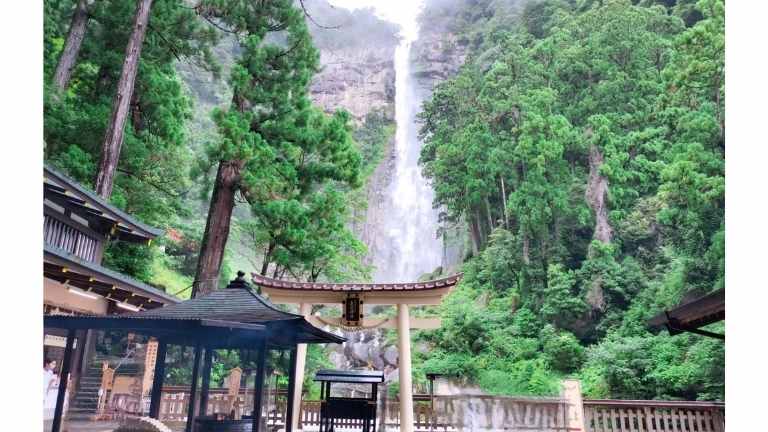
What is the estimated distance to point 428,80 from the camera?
1224 inches

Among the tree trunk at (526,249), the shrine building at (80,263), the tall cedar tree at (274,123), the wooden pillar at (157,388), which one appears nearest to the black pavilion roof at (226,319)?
→ the wooden pillar at (157,388)

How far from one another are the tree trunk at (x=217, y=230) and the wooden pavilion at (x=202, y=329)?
14.0ft

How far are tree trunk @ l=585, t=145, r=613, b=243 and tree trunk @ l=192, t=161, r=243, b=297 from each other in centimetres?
1149

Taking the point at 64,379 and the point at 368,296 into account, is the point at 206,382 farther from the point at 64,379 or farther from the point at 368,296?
the point at 368,296

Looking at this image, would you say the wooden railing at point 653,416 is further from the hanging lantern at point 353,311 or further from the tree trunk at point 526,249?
the tree trunk at point 526,249

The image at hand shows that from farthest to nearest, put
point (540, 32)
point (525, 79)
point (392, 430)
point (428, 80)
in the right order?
point (428, 80) < point (540, 32) < point (525, 79) < point (392, 430)

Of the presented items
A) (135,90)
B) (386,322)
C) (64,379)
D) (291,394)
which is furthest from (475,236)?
(64,379)

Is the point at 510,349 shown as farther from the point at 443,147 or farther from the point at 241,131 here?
the point at 241,131

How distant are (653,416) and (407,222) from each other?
66.0 feet

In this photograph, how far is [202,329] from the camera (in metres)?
4.28

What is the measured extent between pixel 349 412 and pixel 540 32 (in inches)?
820

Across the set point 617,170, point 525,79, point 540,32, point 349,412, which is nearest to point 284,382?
point 349,412

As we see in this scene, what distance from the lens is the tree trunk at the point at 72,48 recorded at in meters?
8.91

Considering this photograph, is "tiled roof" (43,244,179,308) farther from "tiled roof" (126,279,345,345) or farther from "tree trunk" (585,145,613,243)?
"tree trunk" (585,145,613,243)
